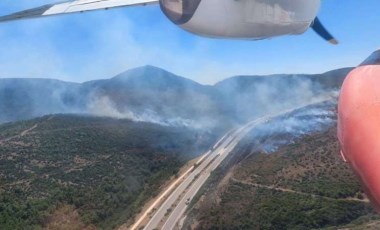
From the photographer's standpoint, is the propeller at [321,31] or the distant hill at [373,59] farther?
the propeller at [321,31]

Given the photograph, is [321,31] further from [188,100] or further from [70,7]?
[188,100]

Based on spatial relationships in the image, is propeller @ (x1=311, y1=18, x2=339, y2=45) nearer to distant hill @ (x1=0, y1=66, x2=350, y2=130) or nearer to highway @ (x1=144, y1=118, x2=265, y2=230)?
highway @ (x1=144, y1=118, x2=265, y2=230)

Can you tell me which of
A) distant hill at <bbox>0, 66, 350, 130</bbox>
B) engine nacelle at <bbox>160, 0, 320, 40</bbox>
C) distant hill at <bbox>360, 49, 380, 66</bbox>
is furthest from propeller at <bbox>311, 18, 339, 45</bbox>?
distant hill at <bbox>0, 66, 350, 130</bbox>

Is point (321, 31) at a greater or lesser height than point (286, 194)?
greater

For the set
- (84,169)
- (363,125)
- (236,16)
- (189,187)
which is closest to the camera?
(363,125)

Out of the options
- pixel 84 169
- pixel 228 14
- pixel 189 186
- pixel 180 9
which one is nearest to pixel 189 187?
pixel 189 186

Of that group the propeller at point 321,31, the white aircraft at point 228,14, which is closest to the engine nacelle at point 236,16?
the white aircraft at point 228,14

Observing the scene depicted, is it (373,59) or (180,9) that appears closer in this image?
(373,59)

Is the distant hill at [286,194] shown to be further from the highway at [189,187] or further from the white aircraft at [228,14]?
the white aircraft at [228,14]
